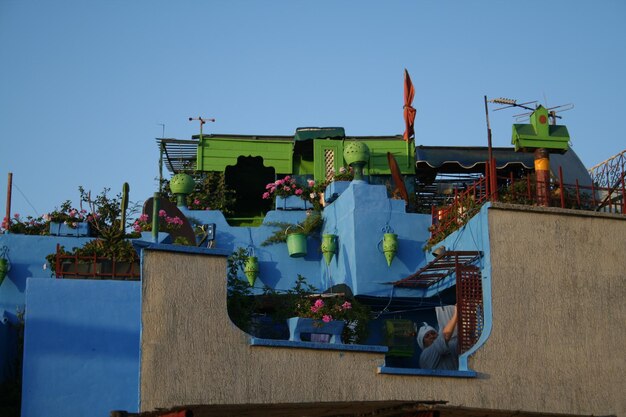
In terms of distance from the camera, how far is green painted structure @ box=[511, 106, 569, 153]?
19859 millimetres

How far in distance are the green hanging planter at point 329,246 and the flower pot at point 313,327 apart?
4390mm

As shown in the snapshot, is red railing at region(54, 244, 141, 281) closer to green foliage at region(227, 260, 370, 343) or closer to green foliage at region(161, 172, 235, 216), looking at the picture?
green foliage at region(227, 260, 370, 343)

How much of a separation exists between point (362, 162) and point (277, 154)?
4371 millimetres

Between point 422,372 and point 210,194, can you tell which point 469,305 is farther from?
point 210,194

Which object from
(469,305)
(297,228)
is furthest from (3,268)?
(469,305)

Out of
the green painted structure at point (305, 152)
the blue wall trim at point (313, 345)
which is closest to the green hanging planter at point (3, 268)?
the green painted structure at point (305, 152)

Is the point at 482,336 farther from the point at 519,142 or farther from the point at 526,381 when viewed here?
the point at 519,142

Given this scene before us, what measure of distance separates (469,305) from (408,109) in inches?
322

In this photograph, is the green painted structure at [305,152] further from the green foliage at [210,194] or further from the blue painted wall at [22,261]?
the blue painted wall at [22,261]

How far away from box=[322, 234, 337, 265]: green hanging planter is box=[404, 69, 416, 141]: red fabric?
4609 mm

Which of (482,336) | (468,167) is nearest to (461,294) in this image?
(482,336)

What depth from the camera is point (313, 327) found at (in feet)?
51.0

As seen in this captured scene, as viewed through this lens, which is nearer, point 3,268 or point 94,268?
point 94,268

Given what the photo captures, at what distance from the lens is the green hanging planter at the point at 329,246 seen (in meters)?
20.1
